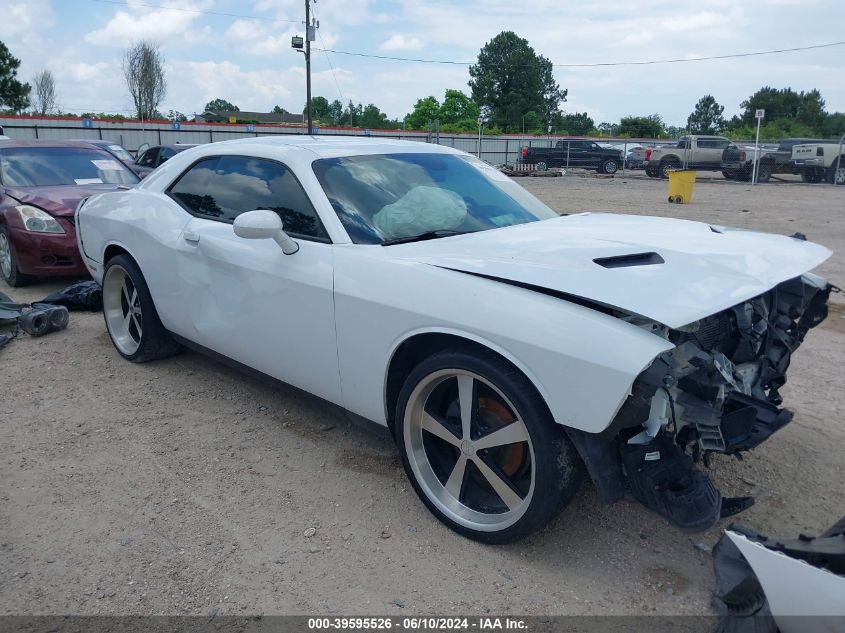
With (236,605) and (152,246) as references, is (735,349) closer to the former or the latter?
(236,605)

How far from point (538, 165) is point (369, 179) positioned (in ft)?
98.2

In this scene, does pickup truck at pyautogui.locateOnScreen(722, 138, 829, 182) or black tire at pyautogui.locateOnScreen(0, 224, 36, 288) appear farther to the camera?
pickup truck at pyautogui.locateOnScreen(722, 138, 829, 182)

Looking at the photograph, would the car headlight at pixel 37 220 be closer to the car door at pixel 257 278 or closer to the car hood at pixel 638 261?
the car door at pixel 257 278

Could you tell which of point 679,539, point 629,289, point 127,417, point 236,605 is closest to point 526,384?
point 629,289

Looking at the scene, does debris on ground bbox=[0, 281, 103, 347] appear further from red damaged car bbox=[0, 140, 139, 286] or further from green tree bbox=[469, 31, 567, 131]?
green tree bbox=[469, 31, 567, 131]

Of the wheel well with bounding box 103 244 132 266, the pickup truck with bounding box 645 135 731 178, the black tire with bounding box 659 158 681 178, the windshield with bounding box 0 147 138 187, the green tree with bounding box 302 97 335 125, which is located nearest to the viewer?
the wheel well with bounding box 103 244 132 266

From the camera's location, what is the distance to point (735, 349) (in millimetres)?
2875

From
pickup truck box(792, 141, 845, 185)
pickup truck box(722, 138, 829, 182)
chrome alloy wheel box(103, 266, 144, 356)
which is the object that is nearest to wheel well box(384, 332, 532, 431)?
chrome alloy wheel box(103, 266, 144, 356)

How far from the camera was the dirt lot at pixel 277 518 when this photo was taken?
248 cm

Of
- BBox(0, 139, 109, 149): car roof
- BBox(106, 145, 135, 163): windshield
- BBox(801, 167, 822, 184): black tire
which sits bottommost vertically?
BBox(801, 167, 822, 184): black tire

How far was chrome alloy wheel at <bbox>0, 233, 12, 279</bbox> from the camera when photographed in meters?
7.10

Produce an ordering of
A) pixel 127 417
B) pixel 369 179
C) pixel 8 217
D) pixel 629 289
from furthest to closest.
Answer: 1. pixel 8 217
2. pixel 127 417
3. pixel 369 179
4. pixel 629 289

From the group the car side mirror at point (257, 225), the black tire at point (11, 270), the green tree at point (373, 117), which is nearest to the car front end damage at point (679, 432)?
the car side mirror at point (257, 225)

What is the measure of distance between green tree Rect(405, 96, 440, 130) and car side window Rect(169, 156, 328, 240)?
7478 centimetres
